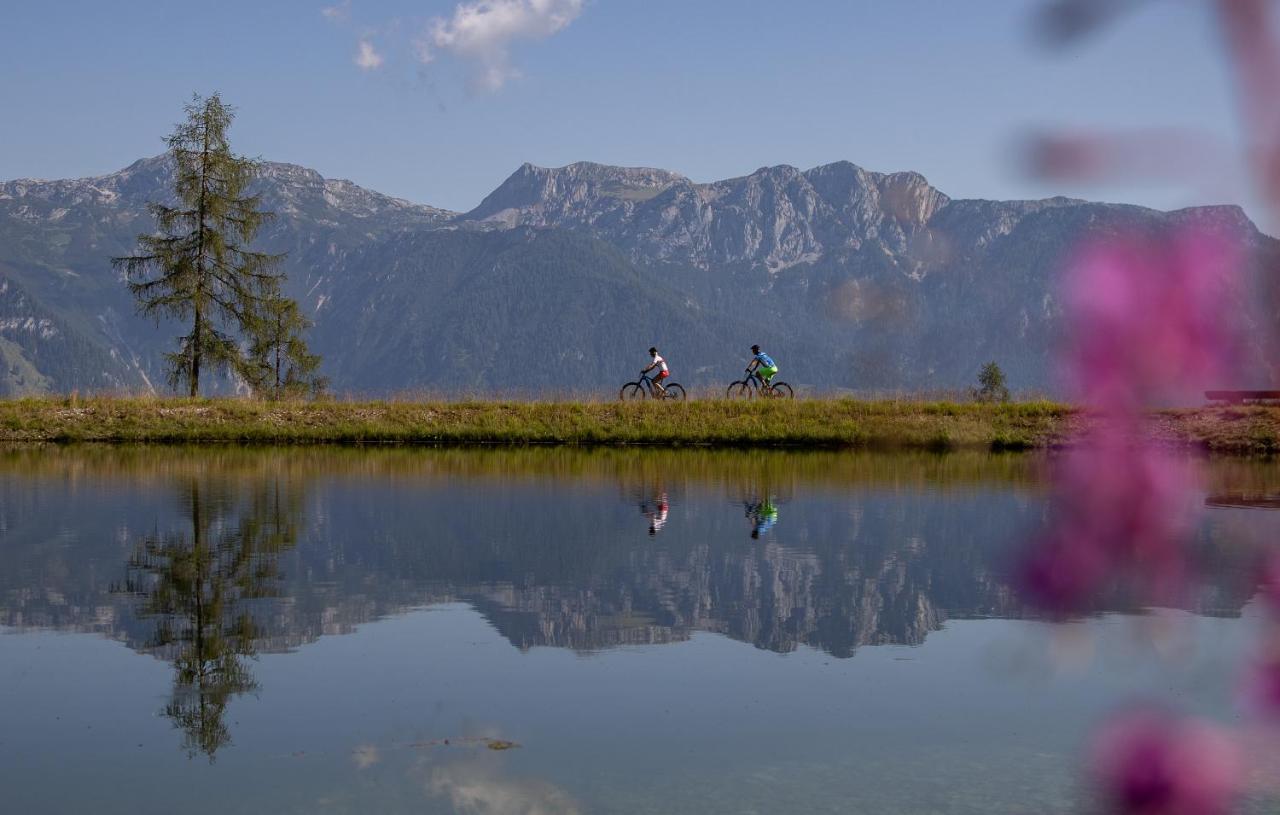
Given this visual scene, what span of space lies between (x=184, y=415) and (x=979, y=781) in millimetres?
43930

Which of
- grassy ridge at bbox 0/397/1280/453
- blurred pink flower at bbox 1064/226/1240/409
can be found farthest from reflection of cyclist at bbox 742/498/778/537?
blurred pink flower at bbox 1064/226/1240/409

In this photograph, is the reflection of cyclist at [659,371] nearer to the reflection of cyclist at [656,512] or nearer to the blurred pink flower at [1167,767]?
the reflection of cyclist at [656,512]

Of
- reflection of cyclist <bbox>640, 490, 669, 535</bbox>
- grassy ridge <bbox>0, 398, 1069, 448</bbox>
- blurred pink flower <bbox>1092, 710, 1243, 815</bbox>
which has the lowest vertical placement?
reflection of cyclist <bbox>640, 490, 669, 535</bbox>

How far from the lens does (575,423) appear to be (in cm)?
4778

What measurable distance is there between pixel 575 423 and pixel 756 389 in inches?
347

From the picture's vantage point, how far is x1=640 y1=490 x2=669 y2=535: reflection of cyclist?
2322cm

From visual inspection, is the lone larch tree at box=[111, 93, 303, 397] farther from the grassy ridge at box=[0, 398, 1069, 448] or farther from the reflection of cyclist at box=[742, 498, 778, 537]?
the reflection of cyclist at box=[742, 498, 778, 537]

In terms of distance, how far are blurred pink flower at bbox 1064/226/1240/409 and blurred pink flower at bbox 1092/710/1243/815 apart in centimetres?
55

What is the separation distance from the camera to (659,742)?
32.9 feet

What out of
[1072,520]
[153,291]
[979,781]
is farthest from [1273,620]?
[153,291]

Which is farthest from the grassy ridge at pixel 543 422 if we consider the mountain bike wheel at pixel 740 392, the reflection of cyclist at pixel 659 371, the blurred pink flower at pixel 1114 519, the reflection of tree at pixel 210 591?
the blurred pink flower at pixel 1114 519

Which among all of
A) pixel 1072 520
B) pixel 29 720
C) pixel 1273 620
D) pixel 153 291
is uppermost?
pixel 153 291

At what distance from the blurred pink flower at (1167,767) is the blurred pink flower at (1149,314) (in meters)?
0.55

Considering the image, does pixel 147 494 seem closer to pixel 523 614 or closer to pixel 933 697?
pixel 523 614
